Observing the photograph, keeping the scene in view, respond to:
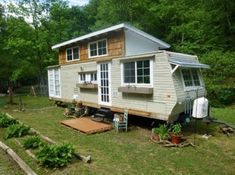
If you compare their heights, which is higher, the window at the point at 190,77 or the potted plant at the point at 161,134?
the window at the point at 190,77

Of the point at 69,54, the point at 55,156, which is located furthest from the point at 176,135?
the point at 69,54

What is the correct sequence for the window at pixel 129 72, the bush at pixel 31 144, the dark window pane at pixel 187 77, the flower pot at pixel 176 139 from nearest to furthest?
the bush at pixel 31 144 < the flower pot at pixel 176 139 < the dark window pane at pixel 187 77 < the window at pixel 129 72

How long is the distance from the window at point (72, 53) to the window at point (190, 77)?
24.6 ft

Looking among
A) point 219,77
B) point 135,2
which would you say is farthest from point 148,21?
point 219,77

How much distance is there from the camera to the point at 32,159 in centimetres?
681

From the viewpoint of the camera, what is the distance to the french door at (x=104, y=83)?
1147 centimetres

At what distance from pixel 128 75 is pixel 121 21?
1853 cm

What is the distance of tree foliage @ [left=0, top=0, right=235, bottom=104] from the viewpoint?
18.2m

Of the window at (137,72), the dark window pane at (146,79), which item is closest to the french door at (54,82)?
the window at (137,72)

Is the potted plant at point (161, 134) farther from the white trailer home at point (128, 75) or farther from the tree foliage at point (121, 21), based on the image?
the tree foliage at point (121, 21)

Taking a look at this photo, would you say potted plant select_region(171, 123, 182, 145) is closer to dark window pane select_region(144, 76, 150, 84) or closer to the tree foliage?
dark window pane select_region(144, 76, 150, 84)

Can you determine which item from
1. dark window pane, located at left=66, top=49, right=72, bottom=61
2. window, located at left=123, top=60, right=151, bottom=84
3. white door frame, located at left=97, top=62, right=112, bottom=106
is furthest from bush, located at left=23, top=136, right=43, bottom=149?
dark window pane, located at left=66, top=49, right=72, bottom=61

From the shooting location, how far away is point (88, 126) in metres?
10.5

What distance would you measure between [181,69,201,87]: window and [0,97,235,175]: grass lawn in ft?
5.94
